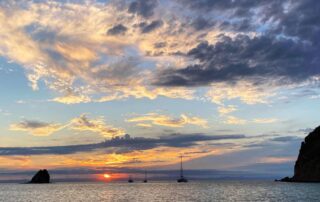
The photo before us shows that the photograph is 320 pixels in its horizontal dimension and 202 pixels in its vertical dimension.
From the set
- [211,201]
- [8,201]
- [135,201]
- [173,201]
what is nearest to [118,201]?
[135,201]

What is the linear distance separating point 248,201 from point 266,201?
15.9 ft

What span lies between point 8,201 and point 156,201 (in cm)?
4589

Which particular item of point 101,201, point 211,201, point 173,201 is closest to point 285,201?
point 211,201

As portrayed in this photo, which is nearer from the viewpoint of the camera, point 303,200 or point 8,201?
point 303,200

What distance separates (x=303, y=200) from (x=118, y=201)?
50050 millimetres

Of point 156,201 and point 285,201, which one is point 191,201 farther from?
point 285,201

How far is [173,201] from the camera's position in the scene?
120 metres

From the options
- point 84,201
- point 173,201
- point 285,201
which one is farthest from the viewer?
point 84,201

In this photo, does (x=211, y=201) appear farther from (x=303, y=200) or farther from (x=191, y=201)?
(x=303, y=200)

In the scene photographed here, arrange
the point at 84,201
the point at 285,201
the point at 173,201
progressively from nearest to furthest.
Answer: the point at 285,201
the point at 173,201
the point at 84,201

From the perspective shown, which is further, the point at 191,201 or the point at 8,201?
the point at 8,201

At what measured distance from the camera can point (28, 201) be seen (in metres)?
131

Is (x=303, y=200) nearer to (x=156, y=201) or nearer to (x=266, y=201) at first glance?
(x=266, y=201)

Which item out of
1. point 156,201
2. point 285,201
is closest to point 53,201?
point 156,201
